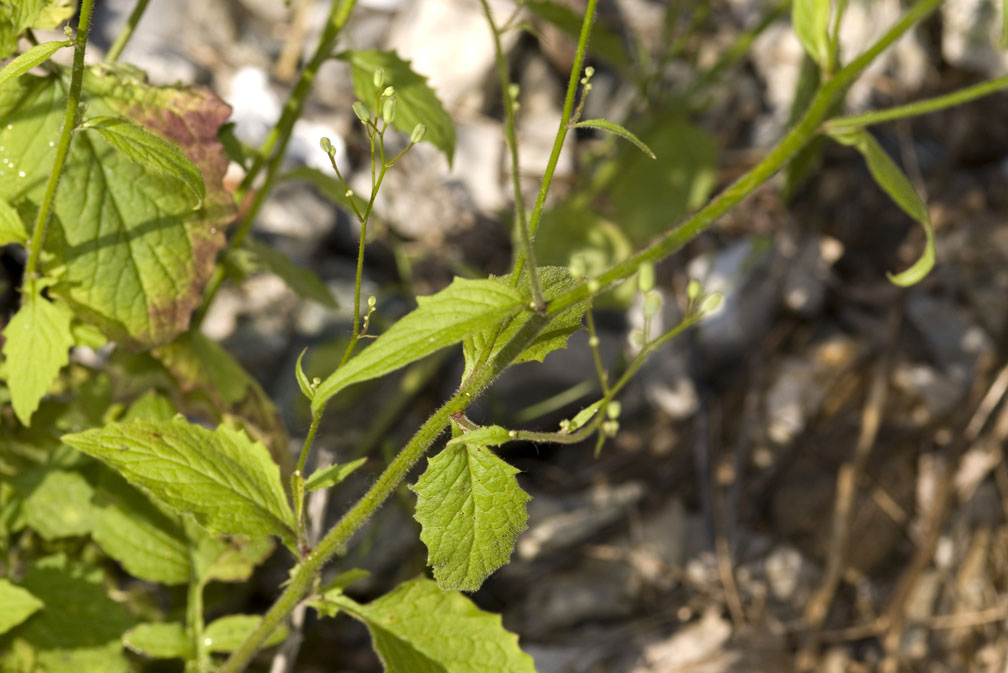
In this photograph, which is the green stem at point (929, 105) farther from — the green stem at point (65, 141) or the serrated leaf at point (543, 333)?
the green stem at point (65, 141)

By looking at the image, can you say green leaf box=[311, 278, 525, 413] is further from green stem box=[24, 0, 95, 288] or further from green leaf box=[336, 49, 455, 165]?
green leaf box=[336, 49, 455, 165]

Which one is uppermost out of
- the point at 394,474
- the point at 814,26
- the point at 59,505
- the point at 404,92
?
the point at 404,92

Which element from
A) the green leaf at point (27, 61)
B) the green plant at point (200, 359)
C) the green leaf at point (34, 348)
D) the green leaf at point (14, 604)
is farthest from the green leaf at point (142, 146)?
the green leaf at point (14, 604)

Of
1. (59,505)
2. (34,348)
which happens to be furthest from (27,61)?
(59,505)

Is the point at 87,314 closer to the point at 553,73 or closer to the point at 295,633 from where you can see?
the point at 295,633

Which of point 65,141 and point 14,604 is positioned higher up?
point 65,141

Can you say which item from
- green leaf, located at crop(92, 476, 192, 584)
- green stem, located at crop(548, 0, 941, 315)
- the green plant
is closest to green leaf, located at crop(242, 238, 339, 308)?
the green plant

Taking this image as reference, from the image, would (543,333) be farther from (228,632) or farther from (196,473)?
(228,632)

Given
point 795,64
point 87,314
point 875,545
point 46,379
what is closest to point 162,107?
point 87,314
